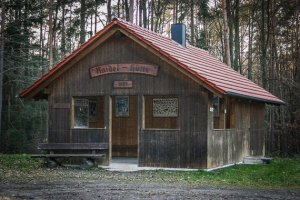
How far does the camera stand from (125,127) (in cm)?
2147

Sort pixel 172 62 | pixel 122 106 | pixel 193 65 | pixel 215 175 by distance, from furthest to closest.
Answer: pixel 122 106 → pixel 193 65 → pixel 172 62 → pixel 215 175

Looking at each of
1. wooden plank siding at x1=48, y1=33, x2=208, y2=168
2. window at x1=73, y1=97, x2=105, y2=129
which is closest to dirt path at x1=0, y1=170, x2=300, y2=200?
wooden plank siding at x1=48, y1=33, x2=208, y2=168

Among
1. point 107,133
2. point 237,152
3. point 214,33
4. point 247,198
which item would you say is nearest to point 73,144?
point 107,133

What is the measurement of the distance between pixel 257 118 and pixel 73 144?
8622 mm

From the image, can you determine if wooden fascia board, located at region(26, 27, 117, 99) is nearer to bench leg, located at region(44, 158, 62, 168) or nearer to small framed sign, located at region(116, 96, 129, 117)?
bench leg, located at region(44, 158, 62, 168)

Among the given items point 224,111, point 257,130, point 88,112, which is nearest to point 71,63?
point 88,112

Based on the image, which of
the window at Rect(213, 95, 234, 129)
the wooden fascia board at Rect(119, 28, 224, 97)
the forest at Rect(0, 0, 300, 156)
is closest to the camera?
the wooden fascia board at Rect(119, 28, 224, 97)

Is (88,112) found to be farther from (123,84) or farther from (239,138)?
(239,138)

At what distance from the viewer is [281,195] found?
36.7 ft

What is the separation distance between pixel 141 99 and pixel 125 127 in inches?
179

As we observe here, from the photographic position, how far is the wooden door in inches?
843

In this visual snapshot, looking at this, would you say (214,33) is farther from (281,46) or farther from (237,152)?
(237,152)

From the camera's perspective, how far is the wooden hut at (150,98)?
1648 cm

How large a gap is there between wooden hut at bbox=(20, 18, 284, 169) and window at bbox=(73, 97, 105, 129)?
0.13 feet
